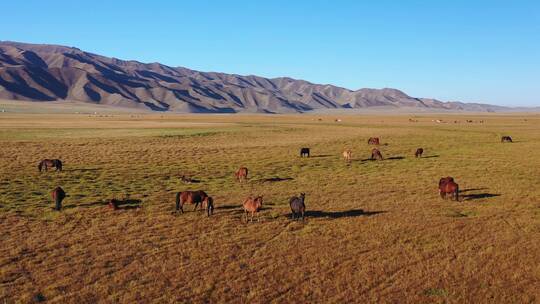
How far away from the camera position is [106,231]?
15.7 m

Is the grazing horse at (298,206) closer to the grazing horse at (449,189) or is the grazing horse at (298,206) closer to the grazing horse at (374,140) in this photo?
the grazing horse at (449,189)

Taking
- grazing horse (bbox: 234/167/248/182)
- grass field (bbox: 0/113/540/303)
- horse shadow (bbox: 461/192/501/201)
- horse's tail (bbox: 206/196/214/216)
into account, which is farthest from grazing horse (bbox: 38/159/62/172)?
horse shadow (bbox: 461/192/501/201)

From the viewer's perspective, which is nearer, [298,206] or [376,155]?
[298,206]

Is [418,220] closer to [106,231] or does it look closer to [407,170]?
[106,231]

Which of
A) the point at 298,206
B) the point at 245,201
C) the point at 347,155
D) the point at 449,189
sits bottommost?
the point at 298,206

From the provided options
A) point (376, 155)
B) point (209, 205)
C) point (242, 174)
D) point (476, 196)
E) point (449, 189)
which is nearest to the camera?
point (209, 205)

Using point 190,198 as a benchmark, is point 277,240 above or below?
below

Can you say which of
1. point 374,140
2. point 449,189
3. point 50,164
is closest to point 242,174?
point 449,189

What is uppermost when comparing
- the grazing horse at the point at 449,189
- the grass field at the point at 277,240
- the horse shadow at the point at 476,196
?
the grazing horse at the point at 449,189

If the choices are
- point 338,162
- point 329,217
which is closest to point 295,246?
point 329,217

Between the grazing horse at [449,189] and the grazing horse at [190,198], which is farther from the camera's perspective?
the grazing horse at [449,189]

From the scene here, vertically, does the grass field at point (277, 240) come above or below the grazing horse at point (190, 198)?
below

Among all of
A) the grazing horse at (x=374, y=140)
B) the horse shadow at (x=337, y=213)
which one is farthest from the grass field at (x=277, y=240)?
the grazing horse at (x=374, y=140)

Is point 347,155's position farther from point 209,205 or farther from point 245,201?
point 209,205
